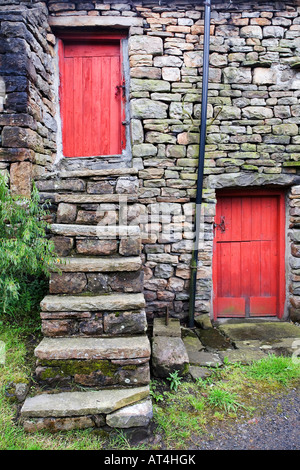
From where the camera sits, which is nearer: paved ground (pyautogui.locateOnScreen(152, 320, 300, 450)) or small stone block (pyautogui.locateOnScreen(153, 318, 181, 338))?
paved ground (pyautogui.locateOnScreen(152, 320, 300, 450))

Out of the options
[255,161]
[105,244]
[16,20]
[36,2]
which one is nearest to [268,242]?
[255,161]

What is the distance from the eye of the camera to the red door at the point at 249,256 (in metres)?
4.14

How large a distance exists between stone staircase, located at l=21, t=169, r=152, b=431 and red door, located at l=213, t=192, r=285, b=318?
2007 millimetres

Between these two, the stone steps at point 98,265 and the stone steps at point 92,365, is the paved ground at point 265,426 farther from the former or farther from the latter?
the stone steps at point 98,265

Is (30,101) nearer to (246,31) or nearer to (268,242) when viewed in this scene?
(246,31)

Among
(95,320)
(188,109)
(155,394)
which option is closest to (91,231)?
(95,320)

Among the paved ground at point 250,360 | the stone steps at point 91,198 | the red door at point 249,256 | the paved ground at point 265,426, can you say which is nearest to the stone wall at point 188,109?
the red door at point 249,256

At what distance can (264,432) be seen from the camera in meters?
2.06

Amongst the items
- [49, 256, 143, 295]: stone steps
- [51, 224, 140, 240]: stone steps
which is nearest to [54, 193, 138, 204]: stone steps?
[51, 224, 140, 240]: stone steps

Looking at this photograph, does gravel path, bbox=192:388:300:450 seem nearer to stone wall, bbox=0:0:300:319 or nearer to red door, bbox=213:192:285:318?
stone wall, bbox=0:0:300:319

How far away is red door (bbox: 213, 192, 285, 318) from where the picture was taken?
4145mm

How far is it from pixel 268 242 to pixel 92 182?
2822 millimetres

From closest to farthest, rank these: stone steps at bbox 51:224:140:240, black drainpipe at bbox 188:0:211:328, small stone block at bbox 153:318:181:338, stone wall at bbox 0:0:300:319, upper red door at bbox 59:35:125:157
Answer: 1. stone steps at bbox 51:224:140:240
2. small stone block at bbox 153:318:181:338
3. black drainpipe at bbox 188:0:211:328
4. stone wall at bbox 0:0:300:319
5. upper red door at bbox 59:35:125:157

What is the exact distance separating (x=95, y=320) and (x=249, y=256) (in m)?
2.77
